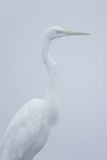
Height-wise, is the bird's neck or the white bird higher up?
the bird's neck

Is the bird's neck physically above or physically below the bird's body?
above

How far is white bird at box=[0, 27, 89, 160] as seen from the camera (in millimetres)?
1680

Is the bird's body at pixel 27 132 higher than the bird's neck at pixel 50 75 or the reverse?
the reverse

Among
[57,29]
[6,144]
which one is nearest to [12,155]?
[6,144]

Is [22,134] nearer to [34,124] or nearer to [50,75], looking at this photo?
[34,124]

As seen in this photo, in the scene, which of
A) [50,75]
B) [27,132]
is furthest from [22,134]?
[50,75]

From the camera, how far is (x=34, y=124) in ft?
5.49

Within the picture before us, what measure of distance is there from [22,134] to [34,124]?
61mm

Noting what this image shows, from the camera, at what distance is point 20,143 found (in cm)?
168

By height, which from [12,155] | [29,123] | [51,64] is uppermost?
[51,64]

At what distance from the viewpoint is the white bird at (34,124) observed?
168 centimetres

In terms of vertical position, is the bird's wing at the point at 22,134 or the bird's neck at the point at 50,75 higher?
the bird's neck at the point at 50,75

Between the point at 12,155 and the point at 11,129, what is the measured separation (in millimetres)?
100

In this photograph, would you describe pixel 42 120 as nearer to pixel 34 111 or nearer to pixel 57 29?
pixel 34 111
